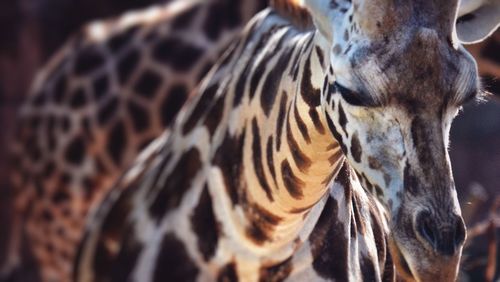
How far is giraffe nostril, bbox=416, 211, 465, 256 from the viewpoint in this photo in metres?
1.77

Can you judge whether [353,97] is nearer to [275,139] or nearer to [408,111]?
[408,111]

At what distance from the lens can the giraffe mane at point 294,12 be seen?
93.0 inches

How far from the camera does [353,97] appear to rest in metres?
1.91

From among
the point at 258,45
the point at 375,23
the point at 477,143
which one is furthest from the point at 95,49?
the point at 375,23

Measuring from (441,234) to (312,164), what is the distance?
0.44 meters

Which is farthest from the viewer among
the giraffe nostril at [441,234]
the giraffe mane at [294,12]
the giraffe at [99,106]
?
the giraffe at [99,106]

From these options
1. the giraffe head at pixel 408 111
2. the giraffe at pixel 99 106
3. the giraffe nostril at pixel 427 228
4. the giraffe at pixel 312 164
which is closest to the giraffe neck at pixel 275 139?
the giraffe at pixel 312 164

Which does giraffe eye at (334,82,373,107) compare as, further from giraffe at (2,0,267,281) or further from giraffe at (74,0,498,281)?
giraffe at (2,0,267,281)

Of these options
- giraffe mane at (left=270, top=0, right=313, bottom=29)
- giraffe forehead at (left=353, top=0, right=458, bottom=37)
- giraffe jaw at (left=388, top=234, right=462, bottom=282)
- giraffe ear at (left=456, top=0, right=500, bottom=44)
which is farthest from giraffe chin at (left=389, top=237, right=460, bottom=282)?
giraffe mane at (left=270, top=0, right=313, bottom=29)

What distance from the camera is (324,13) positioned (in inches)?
79.9

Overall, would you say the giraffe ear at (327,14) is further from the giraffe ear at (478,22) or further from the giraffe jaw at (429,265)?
the giraffe jaw at (429,265)

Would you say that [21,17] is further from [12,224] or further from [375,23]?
[375,23]

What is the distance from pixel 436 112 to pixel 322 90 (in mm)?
239

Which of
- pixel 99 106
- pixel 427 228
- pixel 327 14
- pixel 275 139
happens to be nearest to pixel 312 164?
pixel 275 139
